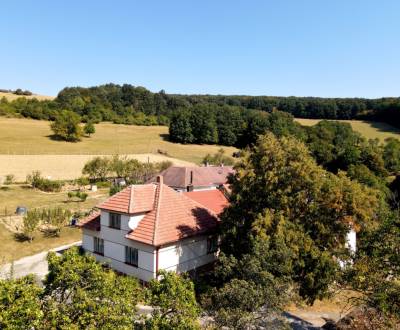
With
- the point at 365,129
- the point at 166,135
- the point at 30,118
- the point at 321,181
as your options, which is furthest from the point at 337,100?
the point at 321,181

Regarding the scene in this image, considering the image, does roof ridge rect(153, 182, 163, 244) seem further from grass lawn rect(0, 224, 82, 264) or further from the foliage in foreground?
grass lawn rect(0, 224, 82, 264)

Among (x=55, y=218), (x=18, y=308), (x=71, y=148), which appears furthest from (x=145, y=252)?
(x=71, y=148)

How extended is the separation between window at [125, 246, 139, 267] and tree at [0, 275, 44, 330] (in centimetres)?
1549

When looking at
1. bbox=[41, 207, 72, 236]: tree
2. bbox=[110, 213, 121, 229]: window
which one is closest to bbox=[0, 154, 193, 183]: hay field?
bbox=[41, 207, 72, 236]: tree

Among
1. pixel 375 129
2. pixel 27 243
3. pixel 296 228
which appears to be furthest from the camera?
pixel 375 129

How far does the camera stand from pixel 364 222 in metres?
24.3

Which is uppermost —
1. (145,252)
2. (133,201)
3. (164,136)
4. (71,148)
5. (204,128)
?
(204,128)

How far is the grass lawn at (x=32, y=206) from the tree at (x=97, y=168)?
19.7 ft

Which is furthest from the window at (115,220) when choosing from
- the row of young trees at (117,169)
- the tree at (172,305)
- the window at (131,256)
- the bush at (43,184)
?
the row of young trees at (117,169)

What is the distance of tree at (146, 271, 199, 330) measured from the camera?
11.8 m

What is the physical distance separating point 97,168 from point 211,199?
36.2m

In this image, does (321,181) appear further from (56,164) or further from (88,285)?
(56,164)

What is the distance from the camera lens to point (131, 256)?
26.9 meters

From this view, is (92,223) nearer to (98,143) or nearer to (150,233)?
(150,233)
